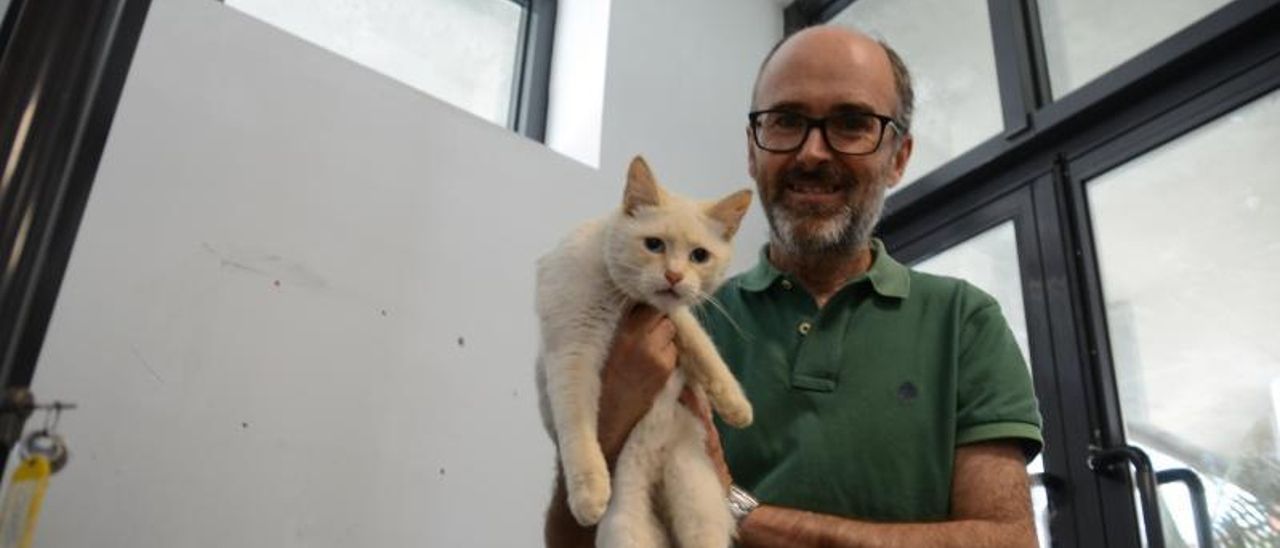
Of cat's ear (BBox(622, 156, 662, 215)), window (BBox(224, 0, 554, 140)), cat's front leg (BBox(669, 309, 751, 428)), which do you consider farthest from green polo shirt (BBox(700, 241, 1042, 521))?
window (BBox(224, 0, 554, 140))

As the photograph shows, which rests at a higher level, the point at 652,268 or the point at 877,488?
the point at 652,268

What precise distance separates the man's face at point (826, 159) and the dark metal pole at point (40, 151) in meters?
0.88

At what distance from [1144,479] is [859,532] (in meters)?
0.99

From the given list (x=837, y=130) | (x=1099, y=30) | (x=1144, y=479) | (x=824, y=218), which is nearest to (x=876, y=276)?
(x=824, y=218)

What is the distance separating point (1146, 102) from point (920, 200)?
0.63 meters

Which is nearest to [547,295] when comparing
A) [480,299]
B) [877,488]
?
[877,488]

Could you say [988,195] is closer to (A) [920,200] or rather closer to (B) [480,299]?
(A) [920,200]

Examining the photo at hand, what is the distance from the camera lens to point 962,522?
1033mm

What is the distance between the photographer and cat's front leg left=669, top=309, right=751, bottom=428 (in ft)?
3.34

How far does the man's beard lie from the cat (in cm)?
13

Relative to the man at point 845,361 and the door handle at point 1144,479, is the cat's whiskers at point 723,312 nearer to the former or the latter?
the man at point 845,361

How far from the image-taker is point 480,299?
77.4 inches

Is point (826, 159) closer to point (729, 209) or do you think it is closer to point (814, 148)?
point (814, 148)

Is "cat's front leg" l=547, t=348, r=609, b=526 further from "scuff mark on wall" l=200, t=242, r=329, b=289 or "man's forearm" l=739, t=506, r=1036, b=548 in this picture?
"scuff mark on wall" l=200, t=242, r=329, b=289
